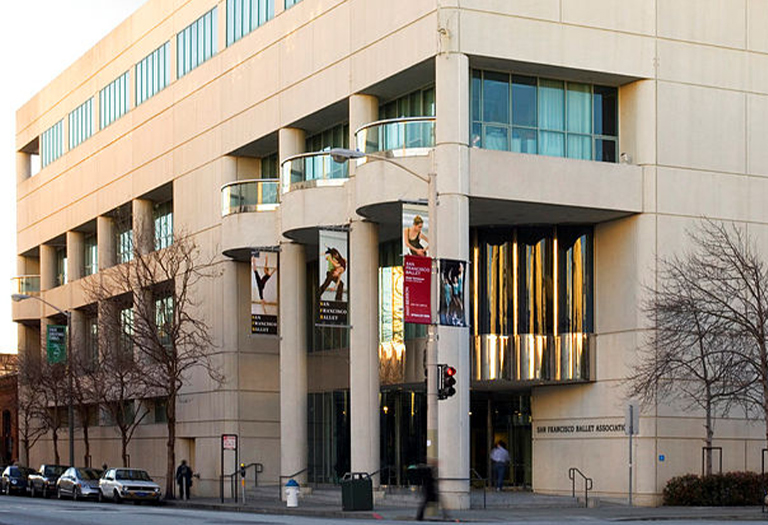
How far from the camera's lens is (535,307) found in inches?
1688

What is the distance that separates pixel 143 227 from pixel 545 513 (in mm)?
27276

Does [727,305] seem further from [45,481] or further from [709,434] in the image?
[45,481]

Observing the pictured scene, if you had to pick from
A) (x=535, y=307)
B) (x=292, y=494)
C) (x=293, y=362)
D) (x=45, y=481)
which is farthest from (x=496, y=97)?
(x=45, y=481)

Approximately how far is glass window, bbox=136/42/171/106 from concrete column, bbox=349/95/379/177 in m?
18.0

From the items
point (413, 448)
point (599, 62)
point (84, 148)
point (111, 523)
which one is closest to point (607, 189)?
point (599, 62)

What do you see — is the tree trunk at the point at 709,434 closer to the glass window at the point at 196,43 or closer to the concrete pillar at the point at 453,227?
the concrete pillar at the point at 453,227

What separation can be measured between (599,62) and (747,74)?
5.35m

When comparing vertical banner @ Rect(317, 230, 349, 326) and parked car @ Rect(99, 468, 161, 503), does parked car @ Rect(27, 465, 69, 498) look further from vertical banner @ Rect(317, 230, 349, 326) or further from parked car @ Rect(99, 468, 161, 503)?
vertical banner @ Rect(317, 230, 349, 326)

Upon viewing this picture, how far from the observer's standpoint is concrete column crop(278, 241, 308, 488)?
4791 centimetres

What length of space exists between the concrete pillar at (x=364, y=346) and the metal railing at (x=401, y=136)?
307 cm

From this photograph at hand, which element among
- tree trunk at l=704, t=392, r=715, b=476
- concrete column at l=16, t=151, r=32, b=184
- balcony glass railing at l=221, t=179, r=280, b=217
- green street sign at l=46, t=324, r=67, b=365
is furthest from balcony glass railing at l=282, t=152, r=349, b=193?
concrete column at l=16, t=151, r=32, b=184

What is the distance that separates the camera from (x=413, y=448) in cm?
4850

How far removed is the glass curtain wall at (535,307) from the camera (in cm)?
4253

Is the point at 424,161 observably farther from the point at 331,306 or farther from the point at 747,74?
the point at 747,74
